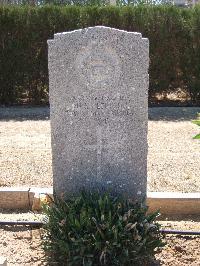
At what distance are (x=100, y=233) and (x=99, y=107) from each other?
94cm

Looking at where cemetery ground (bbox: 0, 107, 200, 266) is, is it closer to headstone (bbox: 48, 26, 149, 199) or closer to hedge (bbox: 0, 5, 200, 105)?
headstone (bbox: 48, 26, 149, 199)

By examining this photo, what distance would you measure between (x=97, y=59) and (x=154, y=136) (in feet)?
15.4

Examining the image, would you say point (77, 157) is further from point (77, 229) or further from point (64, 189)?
point (77, 229)

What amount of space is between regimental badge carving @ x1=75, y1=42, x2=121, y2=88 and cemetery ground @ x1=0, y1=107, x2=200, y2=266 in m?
1.29

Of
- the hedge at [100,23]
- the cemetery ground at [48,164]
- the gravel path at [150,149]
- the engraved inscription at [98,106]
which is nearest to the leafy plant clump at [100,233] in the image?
the cemetery ground at [48,164]

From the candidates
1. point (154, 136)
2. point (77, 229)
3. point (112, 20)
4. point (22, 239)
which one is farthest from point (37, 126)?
point (77, 229)

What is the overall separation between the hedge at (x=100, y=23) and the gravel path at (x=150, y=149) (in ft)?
2.72

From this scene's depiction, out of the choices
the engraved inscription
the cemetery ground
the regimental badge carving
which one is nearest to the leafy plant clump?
the cemetery ground

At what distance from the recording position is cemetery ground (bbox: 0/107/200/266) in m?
4.07

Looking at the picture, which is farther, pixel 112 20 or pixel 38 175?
pixel 112 20

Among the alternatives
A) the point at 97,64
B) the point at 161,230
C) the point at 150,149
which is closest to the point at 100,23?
the point at 150,149

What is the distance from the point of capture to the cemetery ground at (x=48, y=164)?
4074mm

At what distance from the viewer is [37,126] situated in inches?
370

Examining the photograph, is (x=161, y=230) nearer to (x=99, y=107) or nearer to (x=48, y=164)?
(x=99, y=107)
